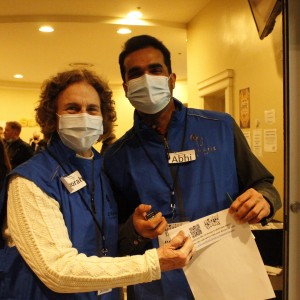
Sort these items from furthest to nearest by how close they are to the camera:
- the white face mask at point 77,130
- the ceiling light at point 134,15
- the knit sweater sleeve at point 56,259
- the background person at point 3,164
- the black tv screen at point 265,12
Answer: the ceiling light at point 134,15 → the background person at point 3,164 → the black tv screen at point 265,12 → the white face mask at point 77,130 → the knit sweater sleeve at point 56,259

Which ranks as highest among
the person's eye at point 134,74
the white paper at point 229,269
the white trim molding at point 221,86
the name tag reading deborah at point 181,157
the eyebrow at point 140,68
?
the white trim molding at point 221,86

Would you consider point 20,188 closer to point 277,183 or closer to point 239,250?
point 239,250

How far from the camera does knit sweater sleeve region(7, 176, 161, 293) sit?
97cm

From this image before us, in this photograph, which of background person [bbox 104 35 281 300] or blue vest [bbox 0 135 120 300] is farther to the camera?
background person [bbox 104 35 281 300]

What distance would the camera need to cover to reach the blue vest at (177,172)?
→ 131 cm

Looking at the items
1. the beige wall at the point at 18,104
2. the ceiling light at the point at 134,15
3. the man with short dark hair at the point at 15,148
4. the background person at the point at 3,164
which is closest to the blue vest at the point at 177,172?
the background person at the point at 3,164

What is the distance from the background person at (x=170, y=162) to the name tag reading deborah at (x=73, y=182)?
0.21 m

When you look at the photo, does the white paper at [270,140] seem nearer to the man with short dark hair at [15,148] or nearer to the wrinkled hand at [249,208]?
the wrinkled hand at [249,208]

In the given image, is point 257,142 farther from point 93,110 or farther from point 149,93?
point 93,110

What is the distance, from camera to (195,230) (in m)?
1.17

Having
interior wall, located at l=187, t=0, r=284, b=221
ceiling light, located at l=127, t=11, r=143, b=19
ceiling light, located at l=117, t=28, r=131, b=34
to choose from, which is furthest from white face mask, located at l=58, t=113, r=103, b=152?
ceiling light, located at l=117, t=28, r=131, b=34

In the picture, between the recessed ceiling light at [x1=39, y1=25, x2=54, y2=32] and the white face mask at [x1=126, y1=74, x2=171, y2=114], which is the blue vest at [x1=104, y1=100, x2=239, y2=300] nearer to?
the white face mask at [x1=126, y1=74, x2=171, y2=114]

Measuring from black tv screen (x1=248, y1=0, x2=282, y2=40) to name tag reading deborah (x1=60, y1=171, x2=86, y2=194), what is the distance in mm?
1115

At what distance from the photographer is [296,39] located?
1.39 m
